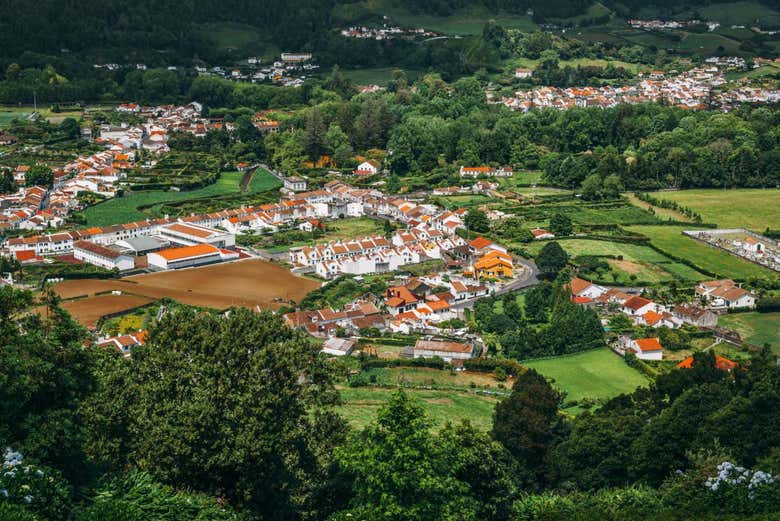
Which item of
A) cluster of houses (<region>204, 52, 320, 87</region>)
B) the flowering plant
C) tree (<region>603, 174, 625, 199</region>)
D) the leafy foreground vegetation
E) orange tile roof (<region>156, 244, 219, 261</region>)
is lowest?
cluster of houses (<region>204, 52, 320, 87</region>)

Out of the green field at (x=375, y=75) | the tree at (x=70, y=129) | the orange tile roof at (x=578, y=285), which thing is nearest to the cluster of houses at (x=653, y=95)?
the green field at (x=375, y=75)

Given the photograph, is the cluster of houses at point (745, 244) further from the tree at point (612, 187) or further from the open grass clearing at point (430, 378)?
the open grass clearing at point (430, 378)

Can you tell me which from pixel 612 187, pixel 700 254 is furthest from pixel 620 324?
pixel 612 187

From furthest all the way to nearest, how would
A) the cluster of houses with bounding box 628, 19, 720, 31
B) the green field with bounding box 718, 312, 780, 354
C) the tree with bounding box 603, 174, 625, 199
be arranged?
the cluster of houses with bounding box 628, 19, 720, 31 → the tree with bounding box 603, 174, 625, 199 → the green field with bounding box 718, 312, 780, 354

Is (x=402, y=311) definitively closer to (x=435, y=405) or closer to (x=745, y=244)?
(x=435, y=405)

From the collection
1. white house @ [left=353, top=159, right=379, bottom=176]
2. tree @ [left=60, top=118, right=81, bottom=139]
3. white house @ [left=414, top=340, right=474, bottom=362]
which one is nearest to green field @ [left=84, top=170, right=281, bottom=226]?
white house @ [left=353, top=159, right=379, bottom=176]

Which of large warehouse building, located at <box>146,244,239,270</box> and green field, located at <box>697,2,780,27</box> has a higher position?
green field, located at <box>697,2,780,27</box>

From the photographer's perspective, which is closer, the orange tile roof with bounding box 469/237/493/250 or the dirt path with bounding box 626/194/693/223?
the orange tile roof with bounding box 469/237/493/250

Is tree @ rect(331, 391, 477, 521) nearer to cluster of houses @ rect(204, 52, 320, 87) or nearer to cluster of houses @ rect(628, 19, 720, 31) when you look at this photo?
cluster of houses @ rect(204, 52, 320, 87)
